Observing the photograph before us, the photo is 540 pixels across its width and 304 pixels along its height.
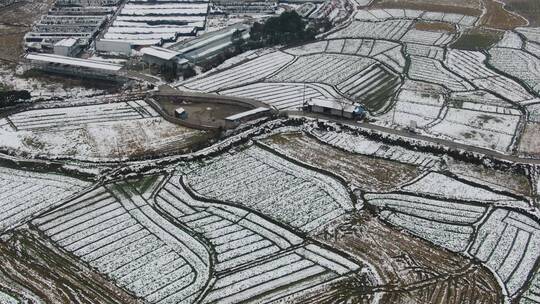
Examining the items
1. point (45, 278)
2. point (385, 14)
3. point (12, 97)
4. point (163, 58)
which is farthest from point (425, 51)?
point (45, 278)

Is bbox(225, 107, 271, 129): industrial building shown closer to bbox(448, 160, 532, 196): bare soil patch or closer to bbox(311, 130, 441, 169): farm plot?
bbox(311, 130, 441, 169): farm plot

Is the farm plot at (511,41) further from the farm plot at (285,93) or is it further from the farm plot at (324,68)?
the farm plot at (285,93)

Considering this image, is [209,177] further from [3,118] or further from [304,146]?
[3,118]

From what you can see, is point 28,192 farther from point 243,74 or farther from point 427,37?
point 427,37

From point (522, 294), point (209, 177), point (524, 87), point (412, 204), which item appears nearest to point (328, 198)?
point (412, 204)

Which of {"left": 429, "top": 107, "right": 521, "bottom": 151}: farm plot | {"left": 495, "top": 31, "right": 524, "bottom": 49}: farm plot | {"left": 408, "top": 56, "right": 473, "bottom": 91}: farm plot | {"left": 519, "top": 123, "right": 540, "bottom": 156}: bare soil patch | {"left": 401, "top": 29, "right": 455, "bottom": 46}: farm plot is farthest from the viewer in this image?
{"left": 401, "top": 29, "right": 455, "bottom": 46}: farm plot

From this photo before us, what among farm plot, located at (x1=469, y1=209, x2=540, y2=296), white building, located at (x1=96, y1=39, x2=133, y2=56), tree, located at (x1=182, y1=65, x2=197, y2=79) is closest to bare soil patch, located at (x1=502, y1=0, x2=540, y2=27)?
tree, located at (x1=182, y1=65, x2=197, y2=79)

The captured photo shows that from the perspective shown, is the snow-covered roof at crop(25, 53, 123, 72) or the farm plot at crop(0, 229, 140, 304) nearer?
the farm plot at crop(0, 229, 140, 304)
